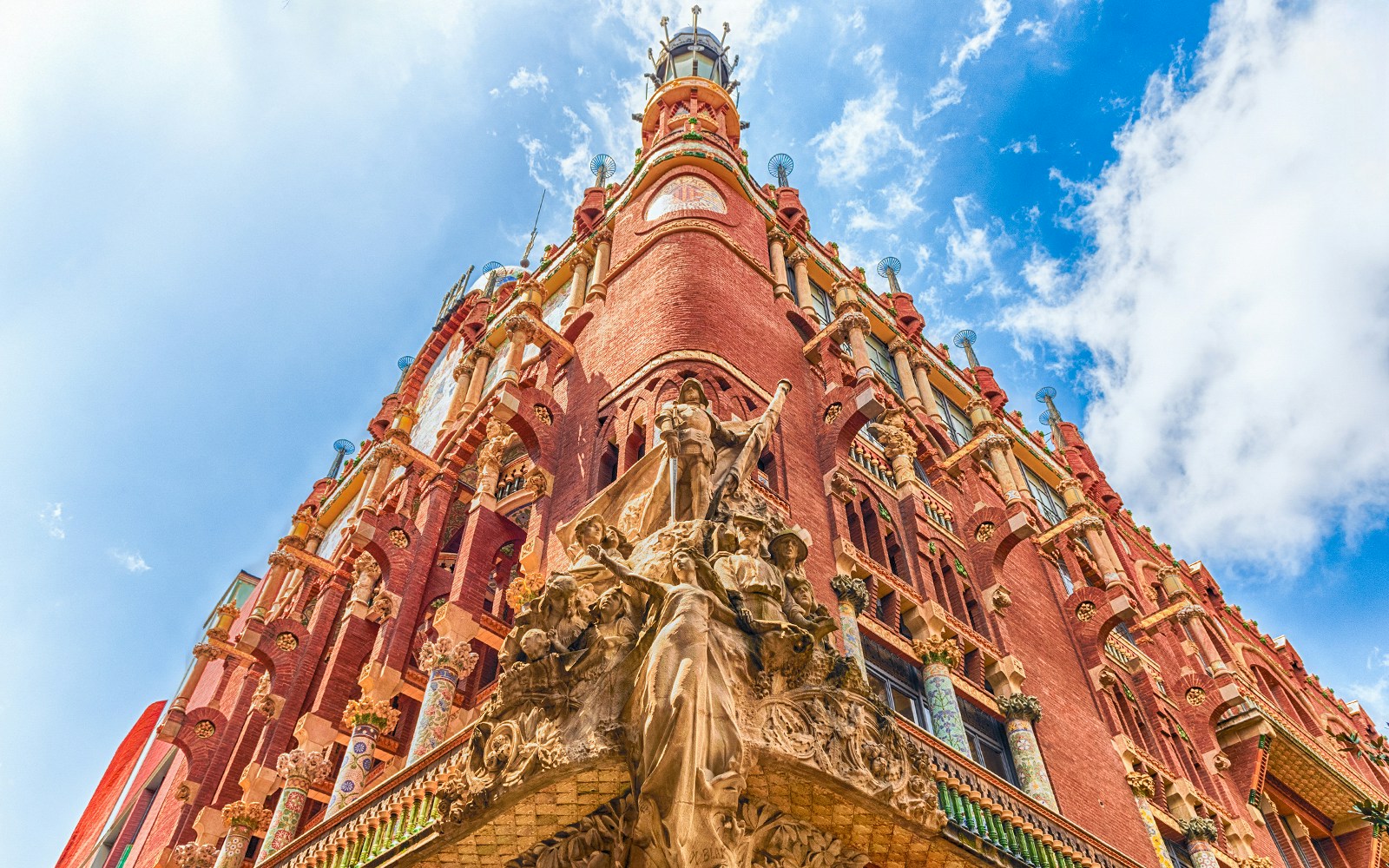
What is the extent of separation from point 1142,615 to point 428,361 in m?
21.2

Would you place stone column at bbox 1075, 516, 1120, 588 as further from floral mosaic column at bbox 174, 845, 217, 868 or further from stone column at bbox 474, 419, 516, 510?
floral mosaic column at bbox 174, 845, 217, 868

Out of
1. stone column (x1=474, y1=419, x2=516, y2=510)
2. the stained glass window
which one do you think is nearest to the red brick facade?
stone column (x1=474, y1=419, x2=516, y2=510)

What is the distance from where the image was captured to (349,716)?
13844mm

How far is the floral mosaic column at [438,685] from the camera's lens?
12.7m

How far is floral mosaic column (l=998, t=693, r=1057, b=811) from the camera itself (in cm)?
1502

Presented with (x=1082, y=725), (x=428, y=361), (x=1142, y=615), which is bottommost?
(x=1082, y=725)

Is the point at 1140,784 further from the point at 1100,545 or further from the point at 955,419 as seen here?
the point at 955,419

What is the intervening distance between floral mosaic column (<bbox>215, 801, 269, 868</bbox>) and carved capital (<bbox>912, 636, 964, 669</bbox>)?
32.5ft

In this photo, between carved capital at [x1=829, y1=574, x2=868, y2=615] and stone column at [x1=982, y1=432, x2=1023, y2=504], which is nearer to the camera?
carved capital at [x1=829, y1=574, x2=868, y2=615]

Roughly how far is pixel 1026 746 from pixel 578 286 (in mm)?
12115

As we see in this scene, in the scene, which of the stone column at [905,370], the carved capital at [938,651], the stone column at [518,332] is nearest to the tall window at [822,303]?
the stone column at [905,370]

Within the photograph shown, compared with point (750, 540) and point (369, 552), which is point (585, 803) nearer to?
point (750, 540)

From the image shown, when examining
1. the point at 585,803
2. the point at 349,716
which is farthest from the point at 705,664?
the point at 349,716

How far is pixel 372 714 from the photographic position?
1363 cm
